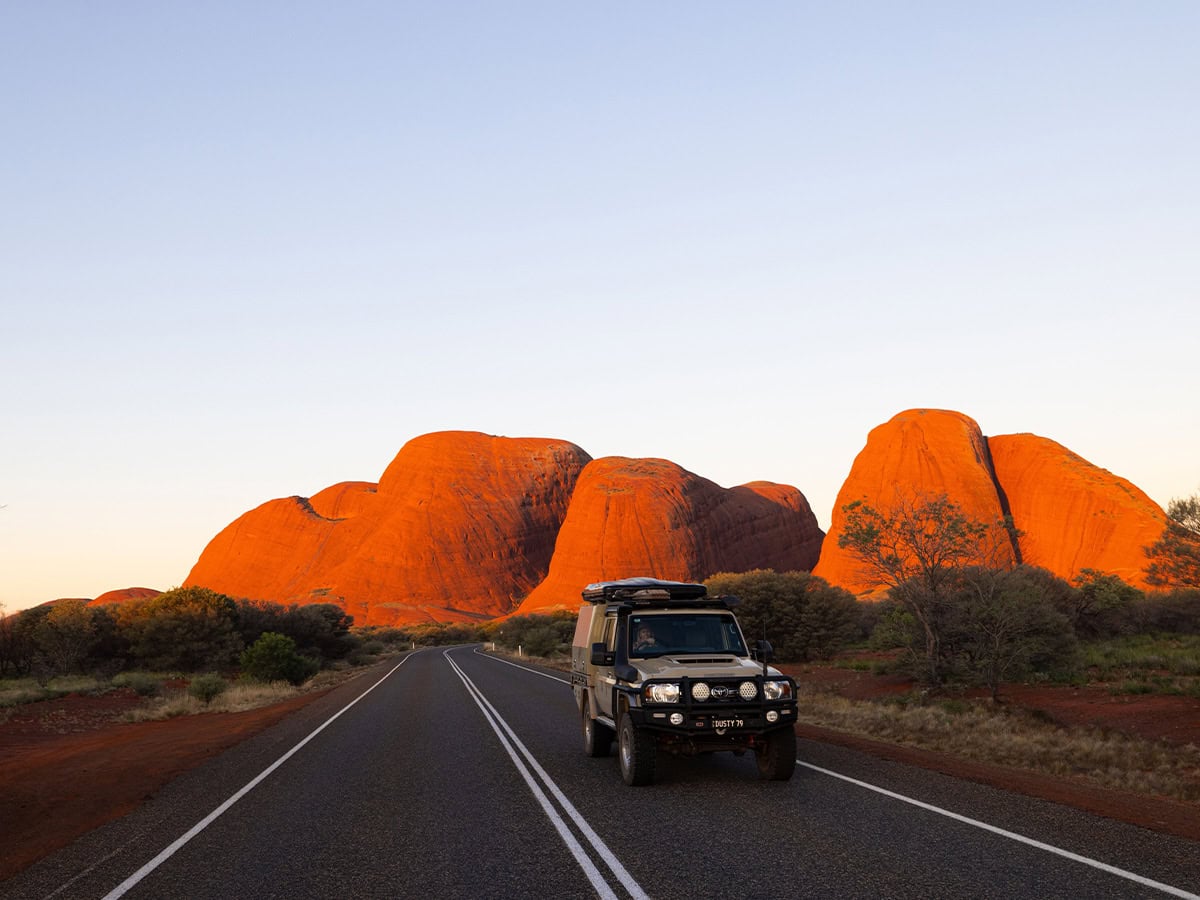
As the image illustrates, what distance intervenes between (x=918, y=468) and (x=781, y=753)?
3231 inches

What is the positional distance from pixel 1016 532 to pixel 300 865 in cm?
2565

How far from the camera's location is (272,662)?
42.0 meters

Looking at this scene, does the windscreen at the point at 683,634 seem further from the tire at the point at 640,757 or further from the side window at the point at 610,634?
the tire at the point at 640,757

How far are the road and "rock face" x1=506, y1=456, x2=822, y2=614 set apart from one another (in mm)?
93480

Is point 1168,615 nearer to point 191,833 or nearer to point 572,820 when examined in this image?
point 572,820

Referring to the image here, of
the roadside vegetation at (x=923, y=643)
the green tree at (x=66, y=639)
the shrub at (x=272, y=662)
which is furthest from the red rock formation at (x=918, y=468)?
the green tree at (x=66, y=639)

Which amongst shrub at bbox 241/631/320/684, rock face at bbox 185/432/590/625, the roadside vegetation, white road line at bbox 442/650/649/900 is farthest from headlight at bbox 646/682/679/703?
rock face at bbox 185/432/590/625

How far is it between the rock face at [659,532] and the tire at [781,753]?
94604mm

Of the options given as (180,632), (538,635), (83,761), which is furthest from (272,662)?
(83,761)

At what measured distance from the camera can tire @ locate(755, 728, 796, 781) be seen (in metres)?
11.0

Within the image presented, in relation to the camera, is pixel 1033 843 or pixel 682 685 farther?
pixel 682 685

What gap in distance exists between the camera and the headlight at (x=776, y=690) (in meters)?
10.9

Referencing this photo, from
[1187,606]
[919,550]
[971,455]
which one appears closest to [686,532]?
[971,455]

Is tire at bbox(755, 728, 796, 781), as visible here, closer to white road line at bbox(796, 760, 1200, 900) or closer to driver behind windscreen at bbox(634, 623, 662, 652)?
white road line at bbox(796, 760, 1200, 900)
